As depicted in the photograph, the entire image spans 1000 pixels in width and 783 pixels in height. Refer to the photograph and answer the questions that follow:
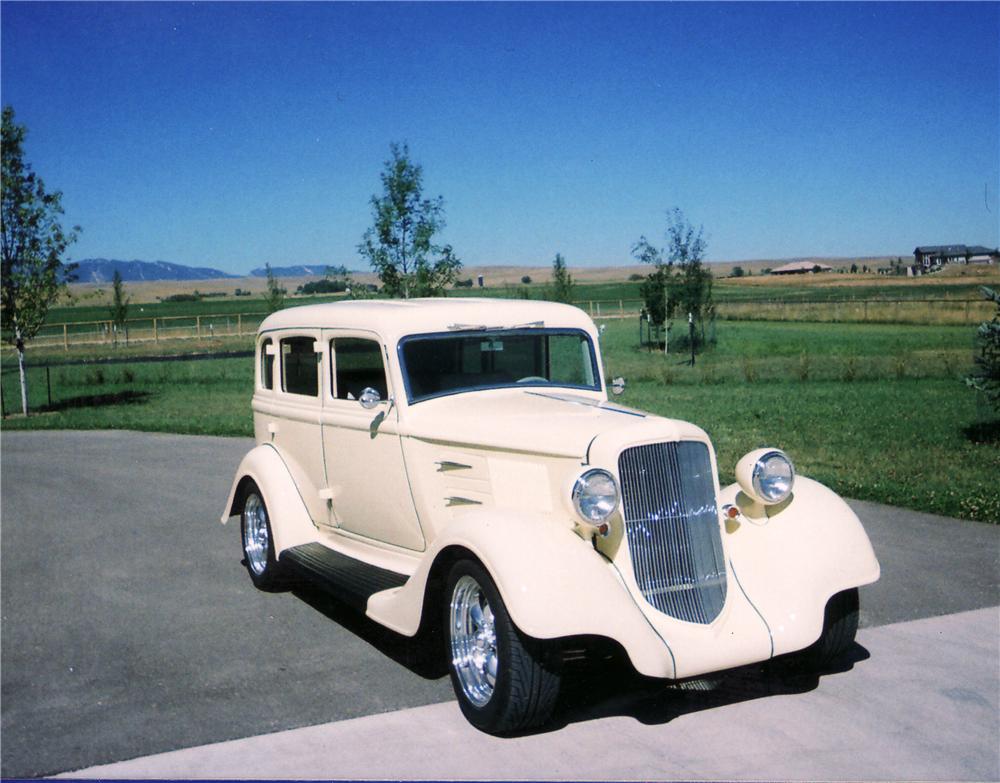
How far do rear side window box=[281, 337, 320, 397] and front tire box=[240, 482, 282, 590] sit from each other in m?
0.85

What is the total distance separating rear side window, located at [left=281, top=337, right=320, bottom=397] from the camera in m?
6.90

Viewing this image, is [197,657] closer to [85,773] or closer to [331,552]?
[331,552]

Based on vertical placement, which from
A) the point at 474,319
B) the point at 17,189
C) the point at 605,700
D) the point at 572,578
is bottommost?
the point at 605,700

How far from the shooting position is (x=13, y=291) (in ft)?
69.8

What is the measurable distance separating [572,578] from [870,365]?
71.0 ft

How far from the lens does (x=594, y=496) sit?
4531 millimetres

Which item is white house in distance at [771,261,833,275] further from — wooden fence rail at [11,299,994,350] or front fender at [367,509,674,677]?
front fender at [367,509,674,677]

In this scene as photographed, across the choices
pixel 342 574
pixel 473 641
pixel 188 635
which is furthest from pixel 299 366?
pixel 473 641

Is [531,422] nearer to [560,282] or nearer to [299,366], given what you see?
[299,366]

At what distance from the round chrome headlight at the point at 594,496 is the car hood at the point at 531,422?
0.84 ft

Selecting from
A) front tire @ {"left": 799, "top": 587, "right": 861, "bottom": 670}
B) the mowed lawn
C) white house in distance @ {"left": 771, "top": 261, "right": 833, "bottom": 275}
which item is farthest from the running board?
white house in distance @ {"left": 771, "top": 261, "right": 833, "bottom": 275}

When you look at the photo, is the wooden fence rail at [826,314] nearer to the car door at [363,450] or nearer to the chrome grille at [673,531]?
the car door at [363,450]

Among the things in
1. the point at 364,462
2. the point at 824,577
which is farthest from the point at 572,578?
the point at 364,462

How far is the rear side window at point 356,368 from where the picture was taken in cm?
617
